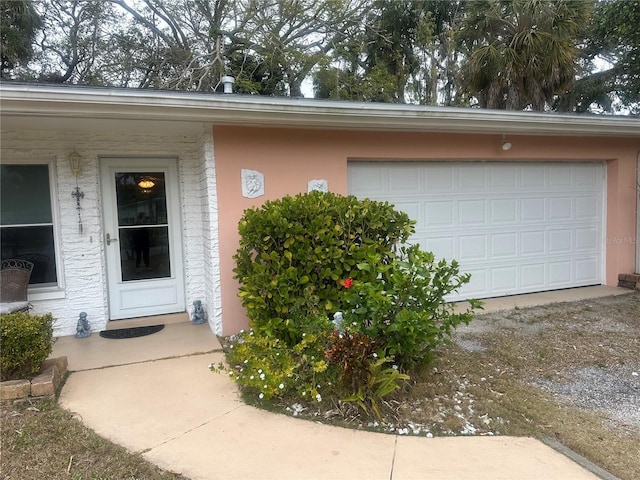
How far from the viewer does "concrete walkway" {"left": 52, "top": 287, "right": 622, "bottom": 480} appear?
2.36 m

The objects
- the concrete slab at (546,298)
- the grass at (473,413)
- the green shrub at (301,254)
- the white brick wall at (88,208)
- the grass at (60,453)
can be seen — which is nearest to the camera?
the grass at (60,453)

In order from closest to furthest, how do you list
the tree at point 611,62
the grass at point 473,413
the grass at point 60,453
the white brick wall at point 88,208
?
the grass at point 60,453 < the grass at point 473,413 < the white brick wall at point 88,208 < the tree at point 611,62

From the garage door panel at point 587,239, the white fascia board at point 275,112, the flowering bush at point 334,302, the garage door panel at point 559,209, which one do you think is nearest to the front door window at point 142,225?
the white fascia board at point 275,112

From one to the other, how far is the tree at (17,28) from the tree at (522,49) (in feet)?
31.6

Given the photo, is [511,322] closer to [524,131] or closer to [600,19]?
[524,131]

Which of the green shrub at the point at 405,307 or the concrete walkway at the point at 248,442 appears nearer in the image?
the concrete walkway at the point at 248,442

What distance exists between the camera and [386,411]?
299 cm

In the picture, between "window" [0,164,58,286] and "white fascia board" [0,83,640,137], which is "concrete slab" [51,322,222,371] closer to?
"window" [0,164,58,286]

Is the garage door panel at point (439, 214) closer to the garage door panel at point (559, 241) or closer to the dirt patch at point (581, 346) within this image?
the dirt patch at point (581, 346)

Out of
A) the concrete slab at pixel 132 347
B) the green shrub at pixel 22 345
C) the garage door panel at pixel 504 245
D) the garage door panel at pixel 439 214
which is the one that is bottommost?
the concrete slab at pixel 132 347

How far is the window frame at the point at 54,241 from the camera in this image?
15.7 ft


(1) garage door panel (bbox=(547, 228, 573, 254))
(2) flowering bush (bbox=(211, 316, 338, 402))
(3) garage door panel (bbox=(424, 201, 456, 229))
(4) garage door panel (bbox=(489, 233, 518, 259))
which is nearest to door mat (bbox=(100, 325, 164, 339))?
(2) flowering bush (bbox=(211, 316, 338, 402))

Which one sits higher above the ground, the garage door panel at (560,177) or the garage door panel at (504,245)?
the garage door panel at (560,177)

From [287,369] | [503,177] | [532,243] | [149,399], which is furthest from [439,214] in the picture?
[149,399]
